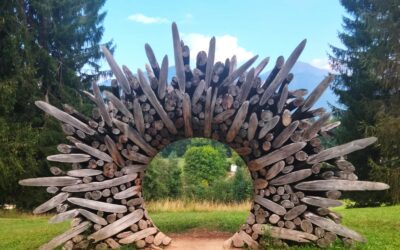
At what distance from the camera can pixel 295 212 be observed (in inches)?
292

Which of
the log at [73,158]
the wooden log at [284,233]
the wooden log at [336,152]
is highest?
the wooden log at [336,152]

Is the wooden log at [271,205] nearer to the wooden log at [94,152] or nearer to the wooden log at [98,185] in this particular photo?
the wooden log at [98,185]

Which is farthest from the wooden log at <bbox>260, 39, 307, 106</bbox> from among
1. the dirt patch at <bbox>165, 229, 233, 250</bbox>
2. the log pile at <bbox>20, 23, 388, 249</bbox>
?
the dirt patch at <bbox>165, 229, 233, 250</bbox>

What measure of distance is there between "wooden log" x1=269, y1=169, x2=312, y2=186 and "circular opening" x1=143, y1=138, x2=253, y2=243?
7.22 ft

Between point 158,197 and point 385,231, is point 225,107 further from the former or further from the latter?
point 158,197

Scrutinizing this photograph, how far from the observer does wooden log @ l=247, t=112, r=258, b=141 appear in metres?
7.50

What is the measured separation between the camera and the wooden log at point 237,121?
748 cm

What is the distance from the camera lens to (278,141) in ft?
24.8

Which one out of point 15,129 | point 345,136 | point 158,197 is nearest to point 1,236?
point 15,129

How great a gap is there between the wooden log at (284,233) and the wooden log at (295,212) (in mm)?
194

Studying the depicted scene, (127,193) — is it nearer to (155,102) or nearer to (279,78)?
(155,102)

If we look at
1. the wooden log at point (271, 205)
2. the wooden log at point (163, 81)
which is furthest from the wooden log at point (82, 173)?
the wooden log at point (271, 205)

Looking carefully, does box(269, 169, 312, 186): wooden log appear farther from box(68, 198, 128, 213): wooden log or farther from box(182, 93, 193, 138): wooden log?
box(68, 198, 128, 213): wooden log

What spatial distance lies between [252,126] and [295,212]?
145 centimetres
